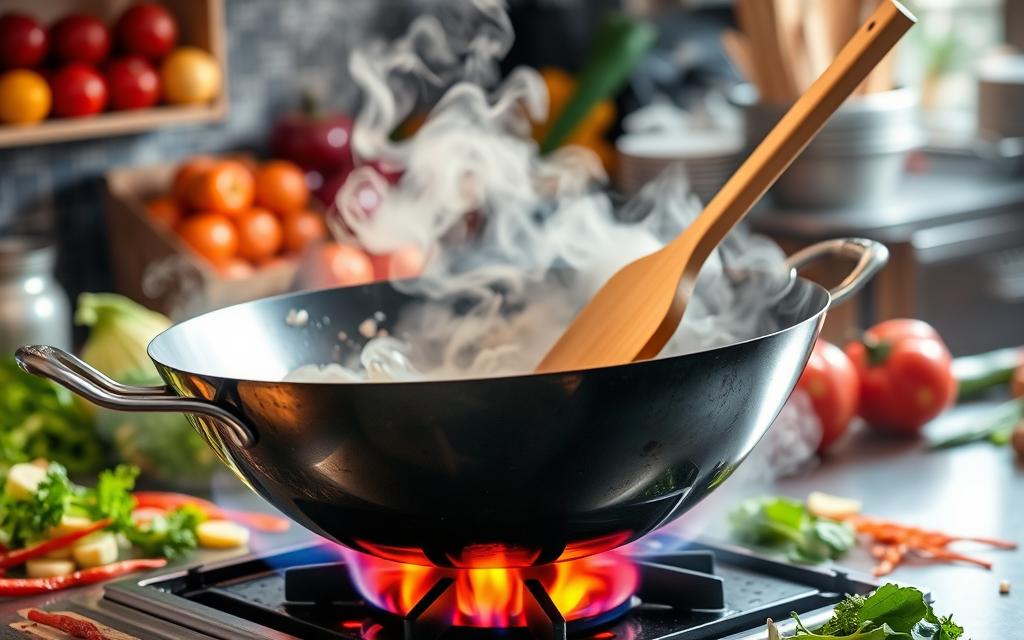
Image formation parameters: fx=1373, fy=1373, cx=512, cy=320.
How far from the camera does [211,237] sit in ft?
7.18

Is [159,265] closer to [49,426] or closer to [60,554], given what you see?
[49,426]

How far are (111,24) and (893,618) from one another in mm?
1908

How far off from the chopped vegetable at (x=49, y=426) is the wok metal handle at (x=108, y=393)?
621mm

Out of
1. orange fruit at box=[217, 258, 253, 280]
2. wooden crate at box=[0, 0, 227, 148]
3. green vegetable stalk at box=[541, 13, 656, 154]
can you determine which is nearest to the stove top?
orange fruit at box=[217, 258, 253, 280]

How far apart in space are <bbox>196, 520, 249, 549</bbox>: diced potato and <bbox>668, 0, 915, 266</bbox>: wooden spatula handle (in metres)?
0.44

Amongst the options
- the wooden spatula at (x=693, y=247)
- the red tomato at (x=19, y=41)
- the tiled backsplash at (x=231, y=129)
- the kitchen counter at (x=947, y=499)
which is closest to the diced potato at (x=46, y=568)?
the wooden spatula at (x=693, y=247)

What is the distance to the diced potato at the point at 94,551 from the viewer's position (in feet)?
3.42

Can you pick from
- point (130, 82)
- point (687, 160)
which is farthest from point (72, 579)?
point (687, 160)

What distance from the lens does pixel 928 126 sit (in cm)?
318

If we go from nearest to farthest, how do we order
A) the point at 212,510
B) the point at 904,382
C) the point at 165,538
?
the point at 165,538 < the point at 212,510 < the point at 904,382

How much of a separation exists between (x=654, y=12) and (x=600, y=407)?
91.8 inches

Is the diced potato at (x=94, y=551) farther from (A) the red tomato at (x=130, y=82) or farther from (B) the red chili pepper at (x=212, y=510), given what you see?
(A) the red tomato at (x=130, y=82)

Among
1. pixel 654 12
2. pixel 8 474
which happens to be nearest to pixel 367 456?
pixel 8 474

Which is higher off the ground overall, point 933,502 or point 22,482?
point 22,482
